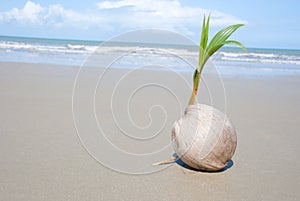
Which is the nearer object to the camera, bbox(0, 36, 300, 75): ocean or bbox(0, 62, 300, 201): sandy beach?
bbox(0, 62, 300, 201): sandy beach

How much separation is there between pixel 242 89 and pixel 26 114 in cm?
606

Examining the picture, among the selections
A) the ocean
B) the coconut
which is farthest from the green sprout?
the ocean

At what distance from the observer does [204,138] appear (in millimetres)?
2812

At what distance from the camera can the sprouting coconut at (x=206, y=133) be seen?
9.24ft

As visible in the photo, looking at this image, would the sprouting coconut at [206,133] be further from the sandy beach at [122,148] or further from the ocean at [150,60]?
the ocean at [150,60]

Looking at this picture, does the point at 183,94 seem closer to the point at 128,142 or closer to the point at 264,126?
the point at 264,126

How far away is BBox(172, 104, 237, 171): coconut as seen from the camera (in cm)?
282

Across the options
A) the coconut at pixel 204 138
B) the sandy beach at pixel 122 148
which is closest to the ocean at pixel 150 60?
the sandy beach at pixel 122 148

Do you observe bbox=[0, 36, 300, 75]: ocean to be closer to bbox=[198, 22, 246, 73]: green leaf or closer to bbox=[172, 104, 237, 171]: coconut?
bbox=[198, 22, 246, 73]: green leaf

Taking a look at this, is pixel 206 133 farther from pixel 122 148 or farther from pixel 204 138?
pixel 122 148

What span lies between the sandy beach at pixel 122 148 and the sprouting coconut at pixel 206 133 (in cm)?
20

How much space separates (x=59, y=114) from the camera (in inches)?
202

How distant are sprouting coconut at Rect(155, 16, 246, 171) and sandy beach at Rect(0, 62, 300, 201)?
0.65ft

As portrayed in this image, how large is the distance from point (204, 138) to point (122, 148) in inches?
49.3
